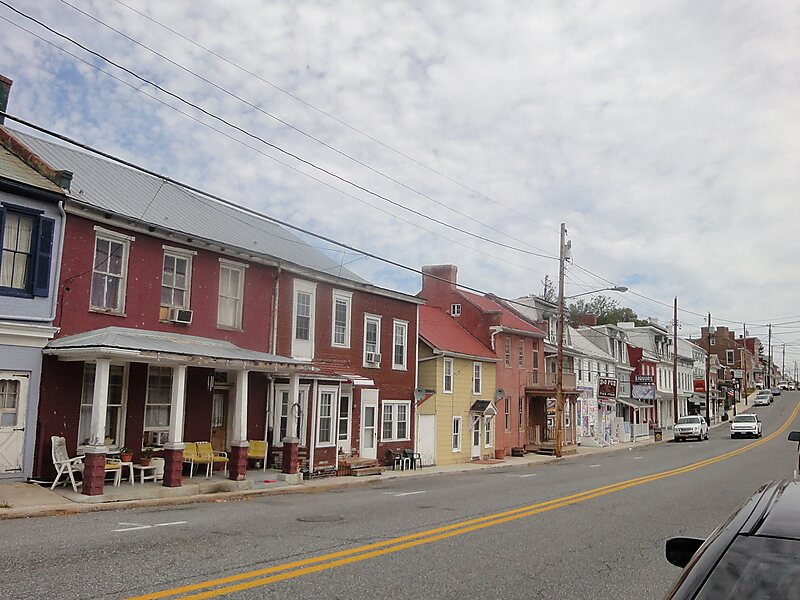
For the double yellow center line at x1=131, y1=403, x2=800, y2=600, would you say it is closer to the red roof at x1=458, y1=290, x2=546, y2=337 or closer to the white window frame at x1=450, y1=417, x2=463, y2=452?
the white window frame at x1=450, y1=417, x2=463, y2=452

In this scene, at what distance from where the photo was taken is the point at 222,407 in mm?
21688

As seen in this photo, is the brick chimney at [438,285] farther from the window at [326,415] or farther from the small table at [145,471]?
the small table at [145,471]

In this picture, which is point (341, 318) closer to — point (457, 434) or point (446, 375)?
point (446, 375)

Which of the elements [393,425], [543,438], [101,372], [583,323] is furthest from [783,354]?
[101,372]

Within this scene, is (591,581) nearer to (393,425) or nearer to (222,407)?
(222,407)

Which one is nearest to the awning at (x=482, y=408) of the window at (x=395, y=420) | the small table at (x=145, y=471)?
the window at (x=395, y=420)

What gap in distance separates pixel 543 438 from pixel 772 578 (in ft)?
141

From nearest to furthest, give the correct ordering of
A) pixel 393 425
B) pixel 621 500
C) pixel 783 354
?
pixel 621 500 < pixel 393 425 < pixel 783 354

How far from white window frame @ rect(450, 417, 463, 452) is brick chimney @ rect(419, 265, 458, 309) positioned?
27.5 feet

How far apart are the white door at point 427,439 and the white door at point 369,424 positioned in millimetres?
3696

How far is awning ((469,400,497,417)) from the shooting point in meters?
34.8

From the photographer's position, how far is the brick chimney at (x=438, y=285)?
39281mm

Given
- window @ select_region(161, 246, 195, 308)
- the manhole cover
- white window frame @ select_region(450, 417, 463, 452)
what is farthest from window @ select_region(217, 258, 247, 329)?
white window frame @ select_region(450, 417, 463, 452)

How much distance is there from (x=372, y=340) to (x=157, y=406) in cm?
1063
